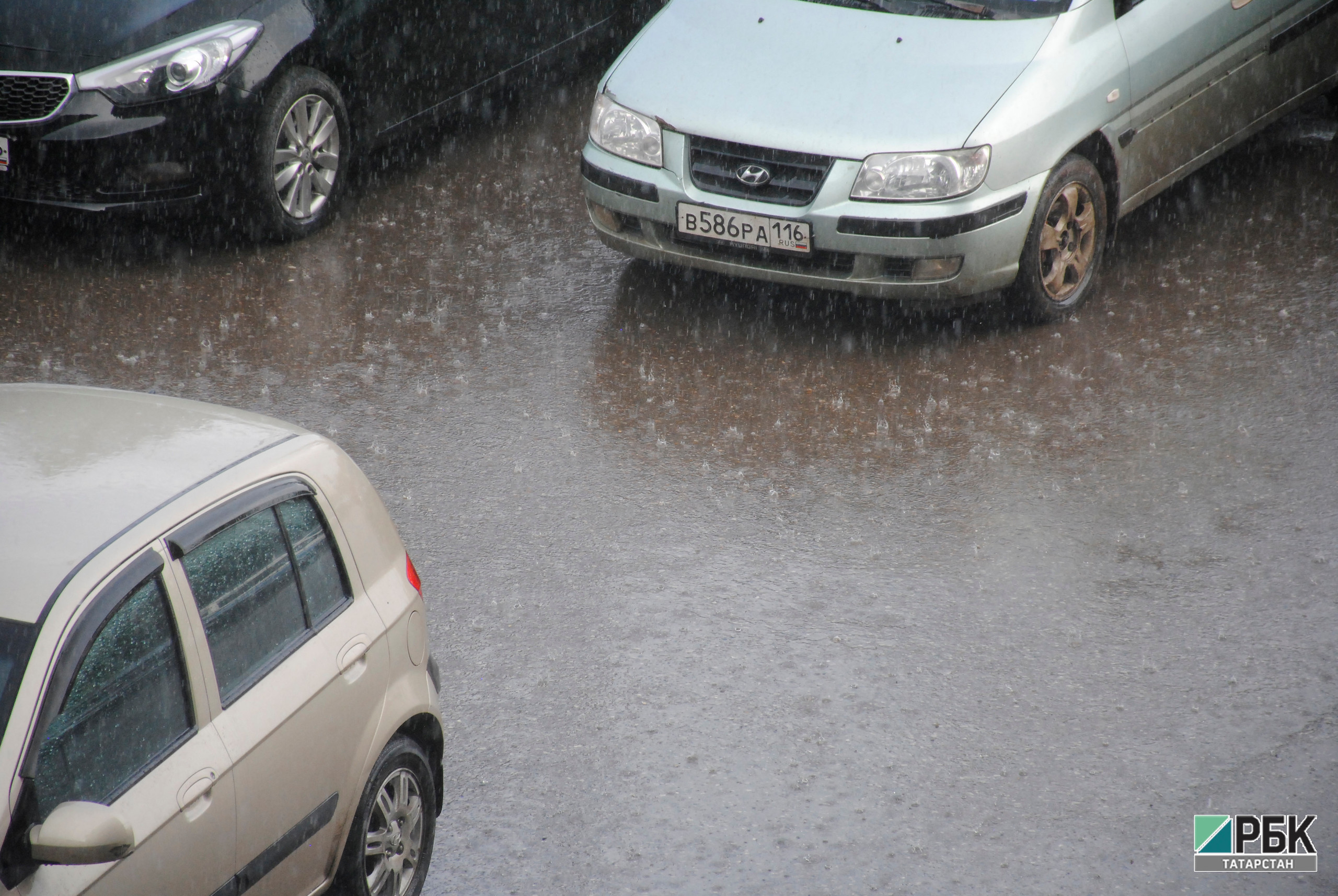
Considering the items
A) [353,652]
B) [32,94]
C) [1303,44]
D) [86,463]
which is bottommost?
[1303,44]

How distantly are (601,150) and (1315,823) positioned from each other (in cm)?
442

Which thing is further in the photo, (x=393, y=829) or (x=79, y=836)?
(x=393, y=829)

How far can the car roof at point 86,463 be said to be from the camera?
3.06 meters

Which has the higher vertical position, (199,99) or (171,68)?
(171,68)

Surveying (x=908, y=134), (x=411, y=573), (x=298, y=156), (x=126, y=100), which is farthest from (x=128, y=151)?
(x=411, y=573)

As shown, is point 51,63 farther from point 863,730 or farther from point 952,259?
point 863,730

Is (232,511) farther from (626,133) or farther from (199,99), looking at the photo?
(199,99)

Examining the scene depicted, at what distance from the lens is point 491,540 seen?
5.64 m

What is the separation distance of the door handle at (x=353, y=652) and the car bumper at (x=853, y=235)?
3.52 m

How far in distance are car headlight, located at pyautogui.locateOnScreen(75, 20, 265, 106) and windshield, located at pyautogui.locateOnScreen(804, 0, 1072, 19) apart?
2.90 m

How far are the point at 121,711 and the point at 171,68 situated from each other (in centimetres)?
515

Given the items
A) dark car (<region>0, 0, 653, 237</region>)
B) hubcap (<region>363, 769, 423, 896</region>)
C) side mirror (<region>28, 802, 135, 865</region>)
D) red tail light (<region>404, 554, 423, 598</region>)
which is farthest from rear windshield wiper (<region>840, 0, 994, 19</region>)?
side mirror (<region>28, 802, 135, 865</region>)

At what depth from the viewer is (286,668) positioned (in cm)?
346

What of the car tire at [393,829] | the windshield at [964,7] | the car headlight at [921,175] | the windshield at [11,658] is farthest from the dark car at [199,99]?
the windshield at [11,658]
